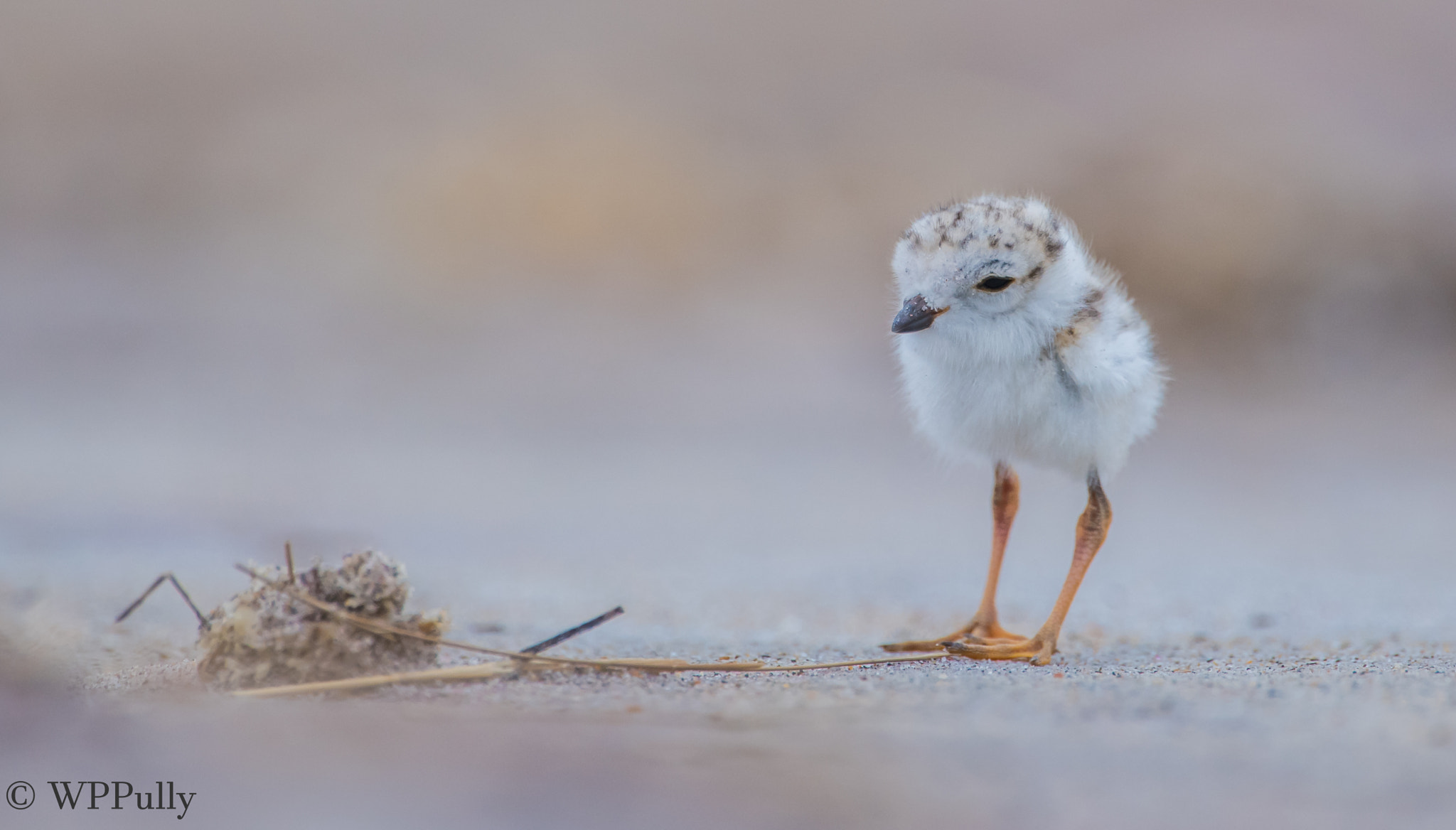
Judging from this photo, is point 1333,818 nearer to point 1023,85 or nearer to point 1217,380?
point 1217,380

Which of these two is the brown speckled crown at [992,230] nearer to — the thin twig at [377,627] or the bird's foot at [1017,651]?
the bird's foot at [1017,651]

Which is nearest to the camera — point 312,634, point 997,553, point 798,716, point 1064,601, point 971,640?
point 798,716

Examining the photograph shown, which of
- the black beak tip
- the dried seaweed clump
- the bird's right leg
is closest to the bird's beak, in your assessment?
the black beak tip

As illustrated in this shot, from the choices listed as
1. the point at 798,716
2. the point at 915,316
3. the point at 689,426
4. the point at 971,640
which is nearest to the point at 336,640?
the point at 798,716

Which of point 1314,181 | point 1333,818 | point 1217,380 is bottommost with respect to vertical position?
point 1333,818

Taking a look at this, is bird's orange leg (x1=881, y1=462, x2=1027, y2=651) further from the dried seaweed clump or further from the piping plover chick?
the dried seaweed clump

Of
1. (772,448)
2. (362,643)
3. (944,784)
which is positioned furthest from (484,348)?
(944,784)

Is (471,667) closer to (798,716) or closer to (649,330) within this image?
(798,716)

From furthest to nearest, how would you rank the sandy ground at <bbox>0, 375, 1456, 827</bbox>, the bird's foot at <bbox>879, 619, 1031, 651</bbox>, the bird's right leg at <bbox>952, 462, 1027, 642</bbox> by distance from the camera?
the bird's right leg at <bbox>952, 462, 1027, 642</bbox>
the bird's foot at <bbox>879, 619, 1031, 651</bbox>
the sandy ground at <bbox>0, 375, 1456, 827</bbox>
